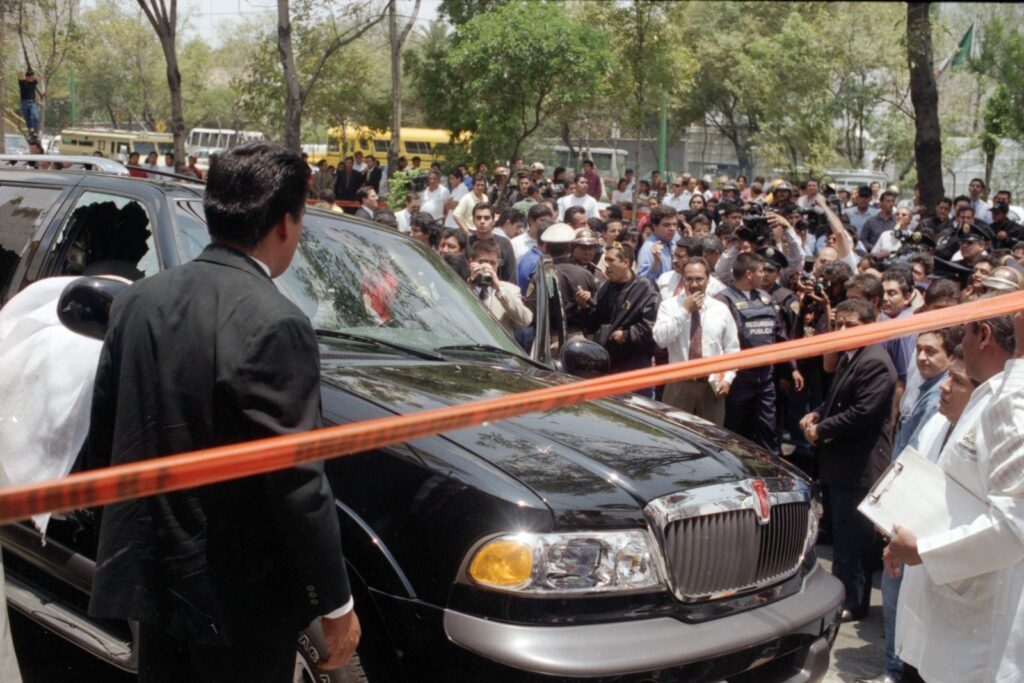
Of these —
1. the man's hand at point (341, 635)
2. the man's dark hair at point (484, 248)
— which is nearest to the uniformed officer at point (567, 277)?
the man's dark hair at point (484, 248)

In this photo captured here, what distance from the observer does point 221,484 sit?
2.55 m

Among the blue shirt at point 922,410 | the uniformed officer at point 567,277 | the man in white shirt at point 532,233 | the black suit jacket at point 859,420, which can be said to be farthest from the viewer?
the man in white shirt at point 532,233

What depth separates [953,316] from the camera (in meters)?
2.95

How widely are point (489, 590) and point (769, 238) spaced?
299 inches

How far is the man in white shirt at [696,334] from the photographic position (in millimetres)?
7297

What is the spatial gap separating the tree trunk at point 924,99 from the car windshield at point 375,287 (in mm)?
11717

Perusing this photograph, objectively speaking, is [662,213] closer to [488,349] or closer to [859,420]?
[859,420]

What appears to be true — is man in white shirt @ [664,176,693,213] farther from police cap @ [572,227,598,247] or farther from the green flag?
police cap @ [572,227,598,247]

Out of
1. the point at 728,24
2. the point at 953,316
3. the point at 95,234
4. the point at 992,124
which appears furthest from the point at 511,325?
the point at 728,24

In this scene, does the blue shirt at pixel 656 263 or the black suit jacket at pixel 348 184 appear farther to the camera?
the black suit jacket at pixel 348 184

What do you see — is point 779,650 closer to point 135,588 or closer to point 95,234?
point 135,588

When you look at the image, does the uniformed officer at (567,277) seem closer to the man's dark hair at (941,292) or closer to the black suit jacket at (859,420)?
the black suit jacket at (859,420)

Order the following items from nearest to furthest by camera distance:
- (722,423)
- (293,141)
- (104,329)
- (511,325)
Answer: (104,329) < (511,325) < (722,423) < (293,141)

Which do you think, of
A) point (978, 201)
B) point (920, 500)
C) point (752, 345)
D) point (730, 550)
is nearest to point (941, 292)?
point (752, 345)
